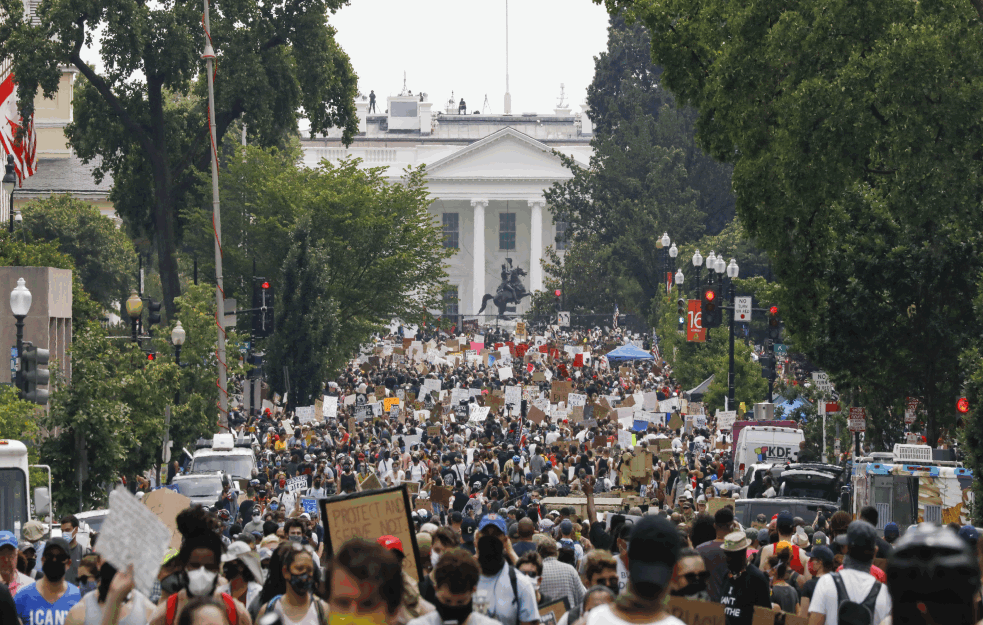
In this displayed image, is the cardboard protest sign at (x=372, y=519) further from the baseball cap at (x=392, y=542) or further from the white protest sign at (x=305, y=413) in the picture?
the white protest sign at (x=305, y=413)

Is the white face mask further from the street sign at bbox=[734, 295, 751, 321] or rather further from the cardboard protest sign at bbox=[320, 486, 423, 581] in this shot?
the street sign at bbox=[734, 295, 751, 321]

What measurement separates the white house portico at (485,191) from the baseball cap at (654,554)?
103866 mm

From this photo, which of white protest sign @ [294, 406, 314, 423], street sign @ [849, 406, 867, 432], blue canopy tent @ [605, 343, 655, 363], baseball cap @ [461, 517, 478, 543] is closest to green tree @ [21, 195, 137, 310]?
blue canopy tent @ [605, 343, 655, 363]

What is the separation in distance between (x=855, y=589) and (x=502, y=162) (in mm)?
109890

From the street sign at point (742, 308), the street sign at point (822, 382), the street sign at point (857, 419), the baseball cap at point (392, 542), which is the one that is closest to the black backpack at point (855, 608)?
the baseball cap at point (392, 542)

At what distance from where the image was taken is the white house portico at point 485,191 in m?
116

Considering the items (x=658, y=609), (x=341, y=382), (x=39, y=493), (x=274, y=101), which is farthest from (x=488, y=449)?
(x=341, y=382)

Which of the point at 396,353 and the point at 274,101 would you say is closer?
the point at 274,101

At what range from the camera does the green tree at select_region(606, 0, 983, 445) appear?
782 inches

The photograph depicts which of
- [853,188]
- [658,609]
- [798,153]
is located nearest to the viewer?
[658,609]

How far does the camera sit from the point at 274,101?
1623 inches

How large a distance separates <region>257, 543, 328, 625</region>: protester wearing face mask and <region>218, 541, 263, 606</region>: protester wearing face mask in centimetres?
136

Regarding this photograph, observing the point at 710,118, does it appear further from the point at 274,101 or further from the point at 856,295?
the point at 274,101

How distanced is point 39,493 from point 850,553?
10.2 m
